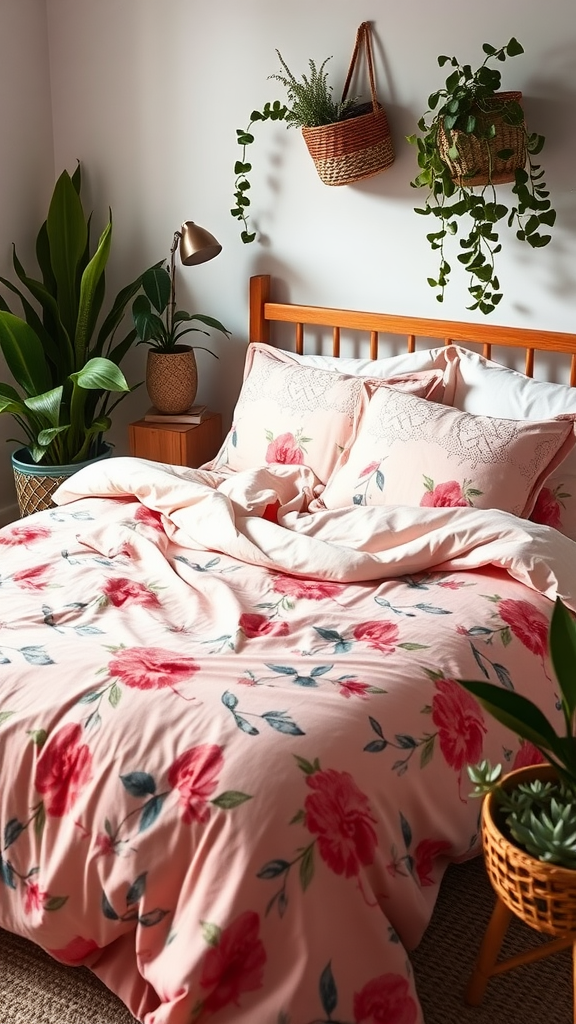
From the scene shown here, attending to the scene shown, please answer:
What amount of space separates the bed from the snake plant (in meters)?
0.53

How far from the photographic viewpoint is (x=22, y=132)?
12.1ft

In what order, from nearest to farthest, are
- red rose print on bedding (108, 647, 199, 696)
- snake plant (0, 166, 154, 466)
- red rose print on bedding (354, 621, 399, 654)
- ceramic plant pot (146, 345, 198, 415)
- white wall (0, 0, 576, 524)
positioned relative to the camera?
red rose print on bedding (108, 647, 199, 696) < red rose print on bedding (354, 621, 399, 654) < white wall (0, 0, 576, 524) < snake plant (0, 166, 154, 466) < ceramic plant pot (146, 345, 198, 415)

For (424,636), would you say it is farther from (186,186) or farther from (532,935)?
(186,186)

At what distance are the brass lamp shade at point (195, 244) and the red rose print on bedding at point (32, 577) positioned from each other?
1266 mm

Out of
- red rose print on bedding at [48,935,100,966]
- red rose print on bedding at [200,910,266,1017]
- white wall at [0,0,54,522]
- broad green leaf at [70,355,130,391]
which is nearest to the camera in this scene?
red rose print on bedding at [200,910,266,1017]

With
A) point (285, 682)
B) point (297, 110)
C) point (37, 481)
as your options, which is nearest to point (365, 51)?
point (297, 110)

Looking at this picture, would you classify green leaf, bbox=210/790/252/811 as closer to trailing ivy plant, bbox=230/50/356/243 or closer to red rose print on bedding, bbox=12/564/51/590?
red rose print on bedding, bbox=12/564/51/590

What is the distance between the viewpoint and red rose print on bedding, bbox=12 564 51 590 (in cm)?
234

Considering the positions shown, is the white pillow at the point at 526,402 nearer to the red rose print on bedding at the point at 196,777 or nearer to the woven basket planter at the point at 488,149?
the woven basket planter at the point at 488,149

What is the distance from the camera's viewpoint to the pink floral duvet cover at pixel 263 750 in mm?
1561

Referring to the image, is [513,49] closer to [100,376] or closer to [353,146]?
[353,146]

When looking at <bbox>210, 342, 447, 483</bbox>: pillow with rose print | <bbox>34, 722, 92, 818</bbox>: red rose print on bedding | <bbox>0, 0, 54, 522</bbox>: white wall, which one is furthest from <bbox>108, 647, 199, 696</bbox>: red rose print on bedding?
<bbox>0, 0, 54, 522</bbox>: white wall

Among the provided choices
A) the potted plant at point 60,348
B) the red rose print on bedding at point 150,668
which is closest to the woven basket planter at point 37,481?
the potted plant at point 60,348

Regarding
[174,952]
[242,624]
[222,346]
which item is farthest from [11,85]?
[174,952]
